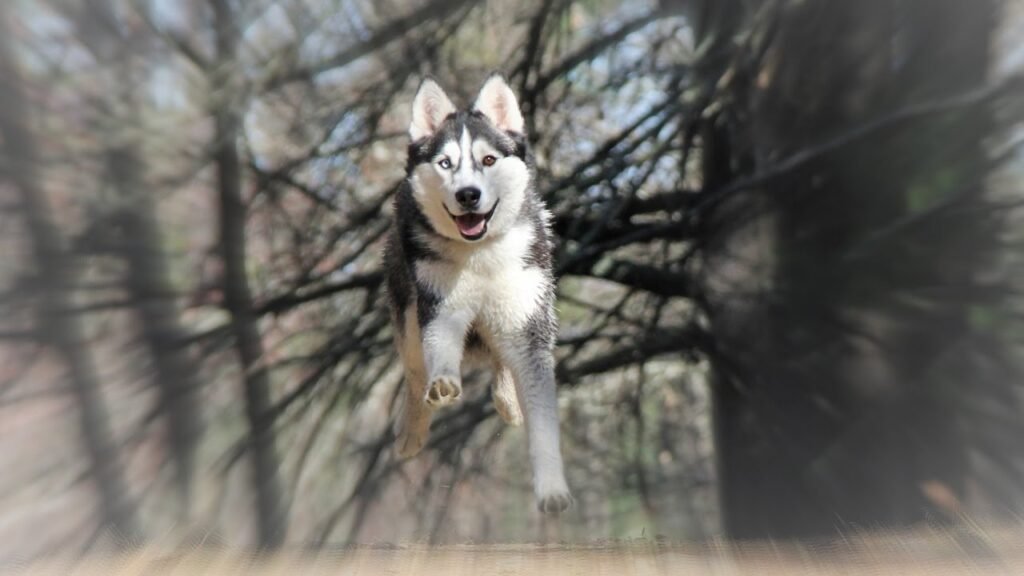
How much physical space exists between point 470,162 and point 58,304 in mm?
3857

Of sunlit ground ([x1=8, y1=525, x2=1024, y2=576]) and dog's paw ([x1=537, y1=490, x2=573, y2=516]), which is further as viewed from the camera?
sunlit ground ([x1=8, y1=525, x2=1024, y2=576])

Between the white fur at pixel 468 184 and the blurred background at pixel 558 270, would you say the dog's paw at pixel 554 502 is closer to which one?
the white fur at pixel 468 184

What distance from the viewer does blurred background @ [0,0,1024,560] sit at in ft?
19.8

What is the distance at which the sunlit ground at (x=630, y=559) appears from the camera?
464 cm

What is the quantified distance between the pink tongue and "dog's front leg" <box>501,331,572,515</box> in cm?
50


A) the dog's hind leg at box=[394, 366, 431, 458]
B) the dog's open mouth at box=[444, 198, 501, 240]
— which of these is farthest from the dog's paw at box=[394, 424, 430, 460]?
the dog's open mouth at box=[444, 198, 501, 240]

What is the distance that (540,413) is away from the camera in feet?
11.6

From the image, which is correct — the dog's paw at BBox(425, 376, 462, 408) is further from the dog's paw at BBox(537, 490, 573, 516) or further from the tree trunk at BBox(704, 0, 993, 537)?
the tree trunk at BBox(704, 0, 993, 537)

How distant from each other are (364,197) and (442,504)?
2367mm

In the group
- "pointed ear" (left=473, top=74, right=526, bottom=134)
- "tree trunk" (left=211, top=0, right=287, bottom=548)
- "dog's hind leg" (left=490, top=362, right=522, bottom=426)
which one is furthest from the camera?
"tree trunk" (left=211, top=0, right=287, bottom=548)

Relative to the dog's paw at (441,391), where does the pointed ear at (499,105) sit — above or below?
above

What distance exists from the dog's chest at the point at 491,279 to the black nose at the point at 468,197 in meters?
0.35

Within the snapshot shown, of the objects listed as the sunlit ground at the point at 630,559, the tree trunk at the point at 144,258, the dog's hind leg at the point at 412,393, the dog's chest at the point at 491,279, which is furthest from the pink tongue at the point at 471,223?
the tree trunk at the point at 144,258

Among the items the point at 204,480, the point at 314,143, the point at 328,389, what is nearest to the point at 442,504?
the point at 328,389
